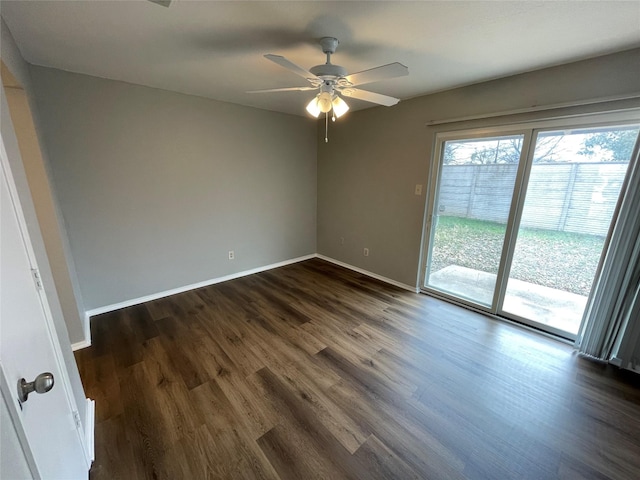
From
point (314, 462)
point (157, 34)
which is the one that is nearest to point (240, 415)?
point (314, 462)

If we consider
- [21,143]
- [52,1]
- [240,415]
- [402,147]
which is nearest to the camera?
[52,1]

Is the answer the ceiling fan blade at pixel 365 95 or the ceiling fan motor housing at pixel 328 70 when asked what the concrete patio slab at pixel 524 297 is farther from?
the ceiling fan motor housing at pixel 328 70

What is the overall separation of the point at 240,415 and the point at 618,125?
11.4 ft

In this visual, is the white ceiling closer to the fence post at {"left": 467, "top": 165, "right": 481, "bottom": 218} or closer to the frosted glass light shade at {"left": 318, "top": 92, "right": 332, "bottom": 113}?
the frosted glass light shade at {"left": 318, "top": 92, "right": 332, "bottom": 113}

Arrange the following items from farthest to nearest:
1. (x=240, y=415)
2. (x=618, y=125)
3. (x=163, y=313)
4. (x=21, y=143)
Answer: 1. (x=163, y=313)
2. (x=618, y=125)
3. (x=21, y=143)
4. (x=240, y=415)

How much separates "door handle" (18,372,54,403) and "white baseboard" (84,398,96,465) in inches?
39.6

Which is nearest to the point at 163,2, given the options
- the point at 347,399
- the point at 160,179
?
the point at 160,179

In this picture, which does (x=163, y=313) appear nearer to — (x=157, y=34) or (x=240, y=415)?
(x=240, y=415)

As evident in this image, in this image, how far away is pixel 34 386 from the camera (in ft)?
2.36

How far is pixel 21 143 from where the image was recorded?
6.00 ft

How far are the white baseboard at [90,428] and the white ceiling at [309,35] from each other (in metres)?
2.34

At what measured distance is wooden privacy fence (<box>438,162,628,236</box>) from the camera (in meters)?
2.09

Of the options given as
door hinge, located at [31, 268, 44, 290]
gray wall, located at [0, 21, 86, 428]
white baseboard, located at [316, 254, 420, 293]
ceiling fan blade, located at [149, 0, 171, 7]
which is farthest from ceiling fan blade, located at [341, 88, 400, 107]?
white baseboard, located at [316, 254, 420, 293]

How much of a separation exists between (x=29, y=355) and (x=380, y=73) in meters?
2.08
